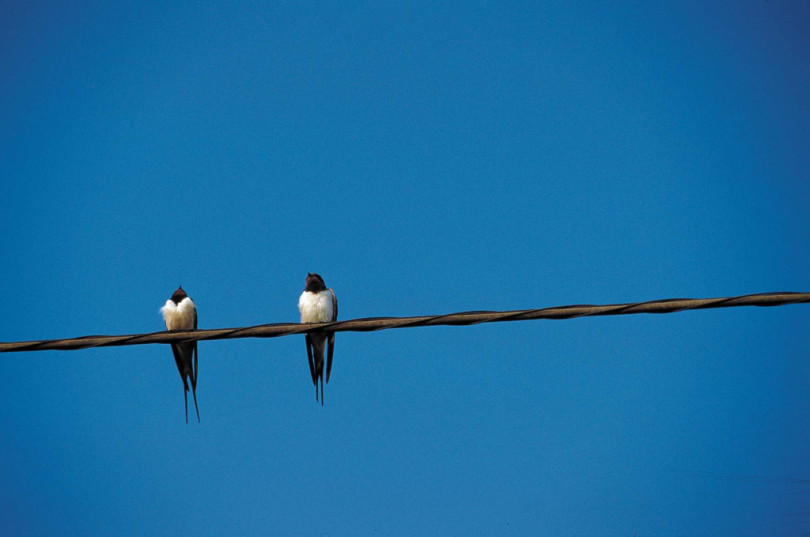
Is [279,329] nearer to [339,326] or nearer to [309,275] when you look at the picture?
[339,326]

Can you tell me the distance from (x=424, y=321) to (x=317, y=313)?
4.23 meters

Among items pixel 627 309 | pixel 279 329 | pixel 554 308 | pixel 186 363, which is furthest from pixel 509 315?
pixel 186 363

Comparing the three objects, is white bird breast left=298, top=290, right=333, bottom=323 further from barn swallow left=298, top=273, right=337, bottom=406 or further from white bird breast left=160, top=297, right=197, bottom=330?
white bird breast left=160, top=297, right=197, bottom=330

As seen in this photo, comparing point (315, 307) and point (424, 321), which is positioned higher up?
point (315, 307)

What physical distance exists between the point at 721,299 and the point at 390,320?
4.47 feet

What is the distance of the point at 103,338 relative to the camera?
3.74 meters

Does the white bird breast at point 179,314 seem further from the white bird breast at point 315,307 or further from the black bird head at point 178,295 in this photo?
the white bird breast at point 315,307

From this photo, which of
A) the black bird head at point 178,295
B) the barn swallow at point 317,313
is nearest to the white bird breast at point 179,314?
the black bird head at point 178,295

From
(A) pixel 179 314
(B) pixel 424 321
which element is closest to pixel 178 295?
(A) pixel 179 314

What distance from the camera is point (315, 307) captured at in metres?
7.61

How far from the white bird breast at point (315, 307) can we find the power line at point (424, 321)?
370cm

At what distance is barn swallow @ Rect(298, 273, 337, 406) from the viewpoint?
725 cm

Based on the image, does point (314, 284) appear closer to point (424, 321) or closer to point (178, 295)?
point (178, 295)

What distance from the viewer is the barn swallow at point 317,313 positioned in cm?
725
